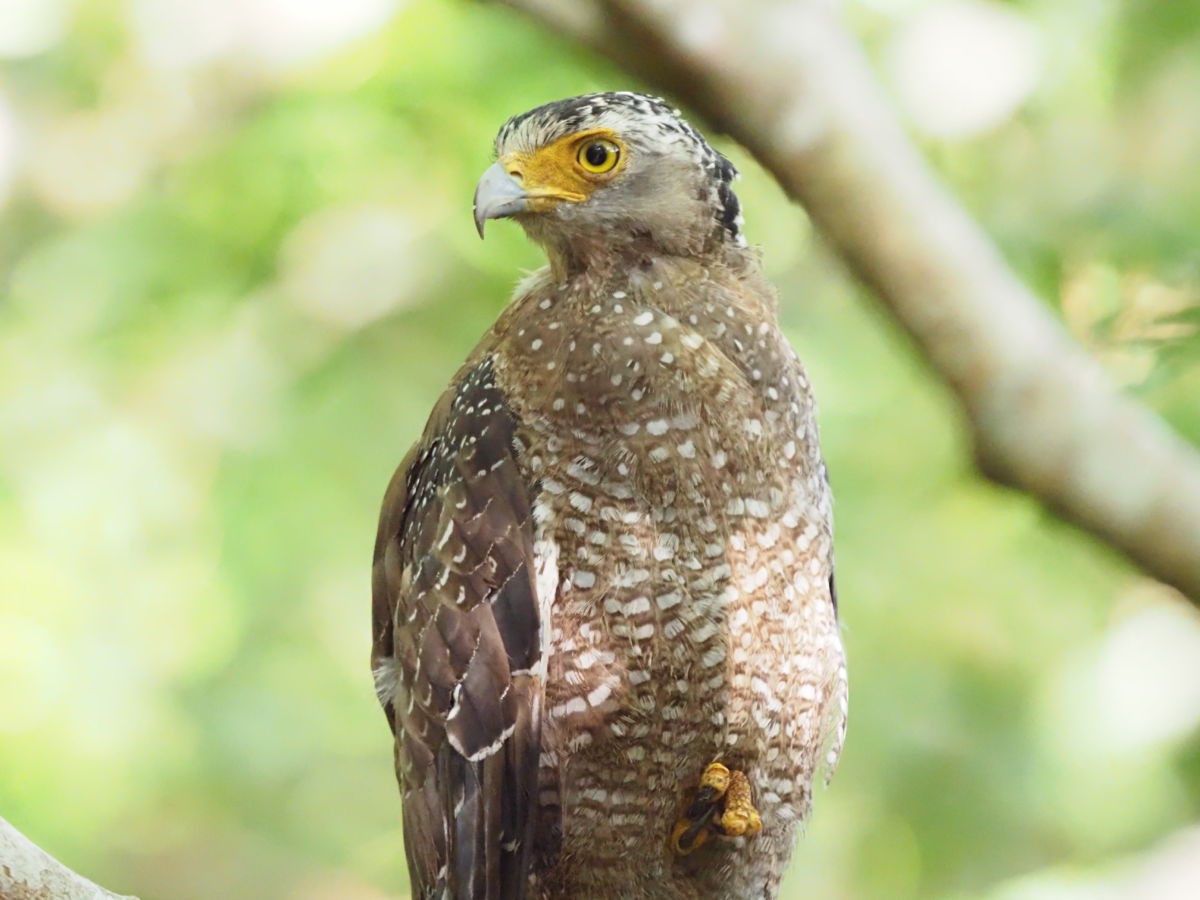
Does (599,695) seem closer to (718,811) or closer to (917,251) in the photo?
(718,811)

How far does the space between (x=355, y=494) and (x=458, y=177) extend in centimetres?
169

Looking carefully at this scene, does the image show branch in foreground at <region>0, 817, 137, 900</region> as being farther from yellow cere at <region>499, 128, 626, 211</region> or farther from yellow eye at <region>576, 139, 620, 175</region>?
yellow eye at <region>576, 139, 620, 175</region>

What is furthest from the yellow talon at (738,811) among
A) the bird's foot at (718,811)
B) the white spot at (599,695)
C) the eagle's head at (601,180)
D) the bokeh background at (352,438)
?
the bokeh background at (352,438)

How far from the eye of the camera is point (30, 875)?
2004 millimetres

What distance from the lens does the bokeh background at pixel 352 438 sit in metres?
5.38

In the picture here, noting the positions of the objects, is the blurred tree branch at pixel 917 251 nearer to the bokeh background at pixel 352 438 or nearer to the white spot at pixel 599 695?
the white spot at pixel 599 695

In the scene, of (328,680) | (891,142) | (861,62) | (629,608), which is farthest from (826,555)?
(328,680)

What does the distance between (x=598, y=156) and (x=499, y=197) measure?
21 cm

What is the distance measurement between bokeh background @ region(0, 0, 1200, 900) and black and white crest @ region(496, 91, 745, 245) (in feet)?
7.01

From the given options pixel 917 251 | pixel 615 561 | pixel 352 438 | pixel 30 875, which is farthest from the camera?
pixel 352 438

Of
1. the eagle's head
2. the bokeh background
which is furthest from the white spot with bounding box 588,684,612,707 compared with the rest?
the bokeh background

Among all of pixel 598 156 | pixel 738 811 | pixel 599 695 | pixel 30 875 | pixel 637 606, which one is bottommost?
pixel 30 875

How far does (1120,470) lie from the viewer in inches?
137

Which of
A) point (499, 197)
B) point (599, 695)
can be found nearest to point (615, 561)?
point (599, 695)
